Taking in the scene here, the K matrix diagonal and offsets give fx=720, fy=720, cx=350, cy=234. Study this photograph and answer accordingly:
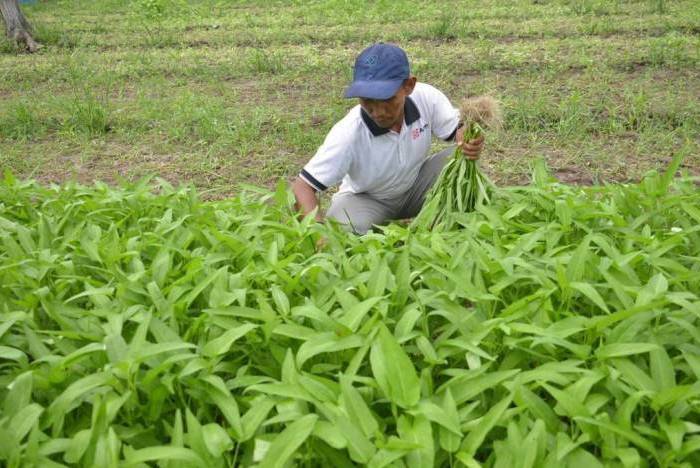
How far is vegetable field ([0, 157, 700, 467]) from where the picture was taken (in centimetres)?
140

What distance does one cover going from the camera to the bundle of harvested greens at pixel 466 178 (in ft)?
8.41

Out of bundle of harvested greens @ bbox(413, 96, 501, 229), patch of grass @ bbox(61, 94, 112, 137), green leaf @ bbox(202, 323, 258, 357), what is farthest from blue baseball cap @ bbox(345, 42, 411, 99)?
patch of grass @ bbox(61, 94, 112, 137)

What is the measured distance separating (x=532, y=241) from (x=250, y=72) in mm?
5525

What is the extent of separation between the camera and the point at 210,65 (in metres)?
7.53

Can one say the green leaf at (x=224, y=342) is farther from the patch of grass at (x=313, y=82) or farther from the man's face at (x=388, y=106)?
the patch of grass at (x=313, y=82)

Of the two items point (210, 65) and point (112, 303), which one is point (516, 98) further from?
point (112, 303)

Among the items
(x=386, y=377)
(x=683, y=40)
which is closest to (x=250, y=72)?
(x=683, y=40)

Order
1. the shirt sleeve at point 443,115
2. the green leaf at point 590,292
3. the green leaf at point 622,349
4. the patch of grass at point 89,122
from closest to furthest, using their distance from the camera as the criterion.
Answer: the green leaf at point 622,349 → the green leaf at point 590,292 → the shirt sleeve at point 443,115 → the patch of grass at point 89,122

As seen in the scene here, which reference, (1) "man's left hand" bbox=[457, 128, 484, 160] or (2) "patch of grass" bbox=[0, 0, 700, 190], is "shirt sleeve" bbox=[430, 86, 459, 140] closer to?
(1) "man's left hand" bbox=[457, 128, 484, 160]

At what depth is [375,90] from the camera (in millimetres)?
2893

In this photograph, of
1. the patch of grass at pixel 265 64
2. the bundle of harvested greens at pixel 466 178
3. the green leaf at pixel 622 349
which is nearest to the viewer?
the green leaf at pixel 622 349

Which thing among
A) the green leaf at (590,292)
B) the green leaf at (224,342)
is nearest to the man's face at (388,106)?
the green leaf at (590,292)

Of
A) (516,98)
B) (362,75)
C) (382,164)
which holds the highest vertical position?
(362,75)

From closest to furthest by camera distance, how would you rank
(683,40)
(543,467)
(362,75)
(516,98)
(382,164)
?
(543,467) → (362,75) → (382,164) → (516,98) → (683,40)
